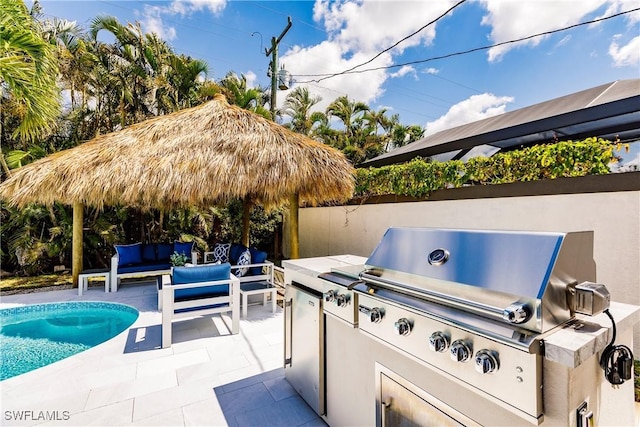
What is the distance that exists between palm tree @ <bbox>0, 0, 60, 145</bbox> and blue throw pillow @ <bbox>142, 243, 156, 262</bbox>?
3.68m

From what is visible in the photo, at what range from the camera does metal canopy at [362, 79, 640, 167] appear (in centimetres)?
409

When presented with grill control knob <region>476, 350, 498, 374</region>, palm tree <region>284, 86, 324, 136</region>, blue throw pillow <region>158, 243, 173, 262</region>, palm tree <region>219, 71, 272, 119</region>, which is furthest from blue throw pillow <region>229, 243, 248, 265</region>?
palm tree <region>284, 86, 324, 136</region>

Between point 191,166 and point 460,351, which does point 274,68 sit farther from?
point 460,351

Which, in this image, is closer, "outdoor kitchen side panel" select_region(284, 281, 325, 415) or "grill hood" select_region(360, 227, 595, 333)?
"grill hood" select_region(360, 227, 595, 333)

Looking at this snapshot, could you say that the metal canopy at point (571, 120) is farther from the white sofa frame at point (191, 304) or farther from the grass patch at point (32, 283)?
the grass patch at point (32, 283)

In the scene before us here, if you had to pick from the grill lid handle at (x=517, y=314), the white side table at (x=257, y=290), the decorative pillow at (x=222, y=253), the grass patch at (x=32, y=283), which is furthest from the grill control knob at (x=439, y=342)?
the grass patch at (x=32, y=283)

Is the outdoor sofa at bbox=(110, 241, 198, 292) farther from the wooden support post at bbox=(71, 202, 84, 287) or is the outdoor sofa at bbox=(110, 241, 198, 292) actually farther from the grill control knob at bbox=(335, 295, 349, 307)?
the grill control knob at bbox=(335, 295, 349, 307)

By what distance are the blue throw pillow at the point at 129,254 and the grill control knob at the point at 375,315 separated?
7.70m

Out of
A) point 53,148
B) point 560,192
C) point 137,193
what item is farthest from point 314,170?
point 53,148

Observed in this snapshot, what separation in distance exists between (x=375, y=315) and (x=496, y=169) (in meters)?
5.06

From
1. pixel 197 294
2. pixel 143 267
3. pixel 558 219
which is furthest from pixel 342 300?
pixel 143 267

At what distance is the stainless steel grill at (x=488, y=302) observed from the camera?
3.74ft

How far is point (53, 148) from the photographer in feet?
32.4

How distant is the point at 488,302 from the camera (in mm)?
1292
